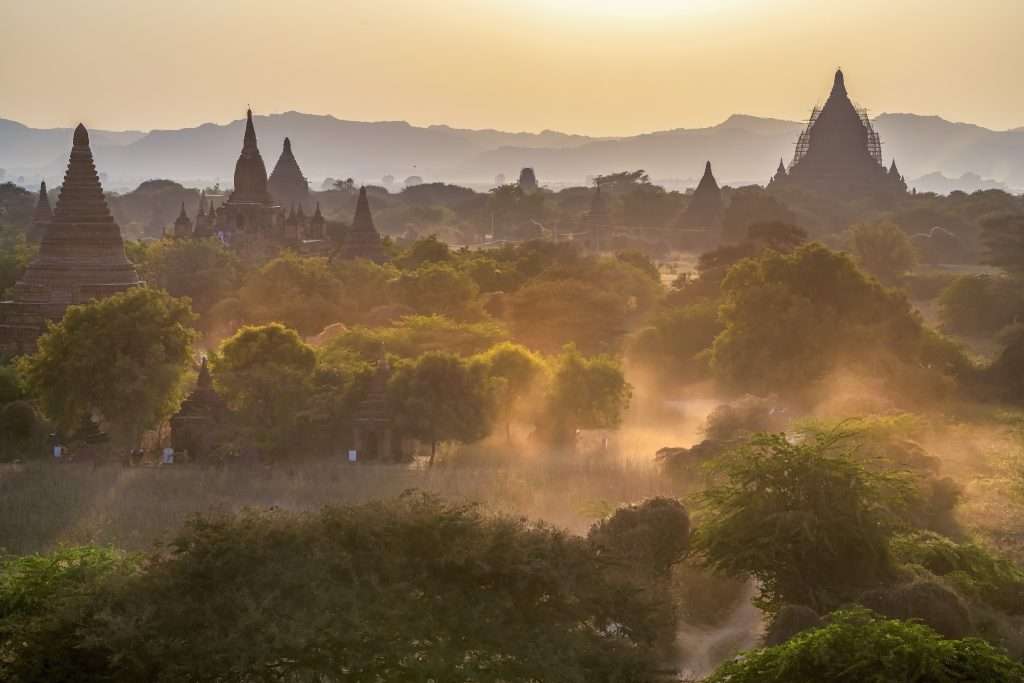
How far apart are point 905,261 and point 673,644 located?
47.3 metres

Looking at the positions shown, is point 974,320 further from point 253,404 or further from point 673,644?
point 673,644

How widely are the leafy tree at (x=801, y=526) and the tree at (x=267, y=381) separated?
10469 millimetres

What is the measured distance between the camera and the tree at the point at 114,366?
25.9m

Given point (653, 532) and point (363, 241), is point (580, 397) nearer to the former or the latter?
point (653, 532)

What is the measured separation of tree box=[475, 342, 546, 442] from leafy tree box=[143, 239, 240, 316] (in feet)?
56.9

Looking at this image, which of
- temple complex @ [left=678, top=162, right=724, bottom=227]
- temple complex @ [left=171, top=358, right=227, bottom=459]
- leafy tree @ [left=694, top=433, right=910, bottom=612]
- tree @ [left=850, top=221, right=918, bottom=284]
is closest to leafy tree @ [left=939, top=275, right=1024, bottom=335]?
tree @ [left=850, top=221, right=918, bottom=284]

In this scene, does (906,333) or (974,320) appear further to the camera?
(974,320)

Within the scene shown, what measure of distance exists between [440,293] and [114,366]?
16.2 m

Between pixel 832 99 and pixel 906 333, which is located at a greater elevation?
pixel 832 99

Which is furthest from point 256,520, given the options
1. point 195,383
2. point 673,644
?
point 195,383

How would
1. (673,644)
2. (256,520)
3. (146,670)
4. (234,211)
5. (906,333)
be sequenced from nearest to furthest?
(146,670) < (256,520) < (673,644) < (906,333) < (234,211)

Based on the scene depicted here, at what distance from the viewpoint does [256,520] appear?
12.8m

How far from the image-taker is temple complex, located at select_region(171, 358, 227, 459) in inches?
1022

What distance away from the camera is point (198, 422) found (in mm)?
26000
